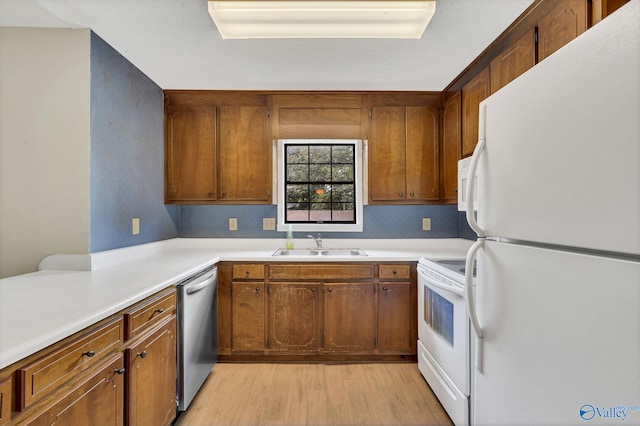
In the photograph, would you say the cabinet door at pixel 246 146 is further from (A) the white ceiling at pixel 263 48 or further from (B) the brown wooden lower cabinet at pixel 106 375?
(B) the brown wooden lower cabinet at pixel 106 375

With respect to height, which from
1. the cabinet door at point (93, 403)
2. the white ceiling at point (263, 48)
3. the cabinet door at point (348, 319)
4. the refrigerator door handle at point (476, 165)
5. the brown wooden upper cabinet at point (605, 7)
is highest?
the white ceiling at point (263, 48)

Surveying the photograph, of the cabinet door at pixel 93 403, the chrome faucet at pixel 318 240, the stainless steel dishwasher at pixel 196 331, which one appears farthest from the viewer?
the chrome faucet at pixel 318 240

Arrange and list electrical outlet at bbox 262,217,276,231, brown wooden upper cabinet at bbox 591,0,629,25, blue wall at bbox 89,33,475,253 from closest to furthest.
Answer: brown wooden upper cabinet at bbox 591,0,629,25 → blue wall at bbox 89,33,475,253 → electrical outlet at bbox 262,217,276,231

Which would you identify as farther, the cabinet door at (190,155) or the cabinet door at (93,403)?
the cabinet door at (190,155)

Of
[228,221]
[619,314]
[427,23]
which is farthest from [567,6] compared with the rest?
[228,221]

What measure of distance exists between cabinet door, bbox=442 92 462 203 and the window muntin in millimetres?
853

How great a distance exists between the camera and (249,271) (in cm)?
255

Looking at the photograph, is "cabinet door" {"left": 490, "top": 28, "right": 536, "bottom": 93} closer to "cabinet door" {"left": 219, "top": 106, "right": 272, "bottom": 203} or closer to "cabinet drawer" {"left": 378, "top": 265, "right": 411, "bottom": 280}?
"cabinet drawer" {"left": 378, "top": 265, "right": 411, "bottom": 280}

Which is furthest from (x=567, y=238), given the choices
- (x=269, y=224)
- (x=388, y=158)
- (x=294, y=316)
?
(x=269, y=224)

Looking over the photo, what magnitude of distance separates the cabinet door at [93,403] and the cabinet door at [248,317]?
126 cm

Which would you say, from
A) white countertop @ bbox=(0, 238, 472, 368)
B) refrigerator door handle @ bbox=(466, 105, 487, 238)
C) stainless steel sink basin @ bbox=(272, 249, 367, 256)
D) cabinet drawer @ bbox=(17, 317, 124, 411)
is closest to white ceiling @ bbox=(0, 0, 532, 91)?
refrigerator door handle @ bbox=(466, 105, 487, 238)

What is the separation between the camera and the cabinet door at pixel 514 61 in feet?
5.53

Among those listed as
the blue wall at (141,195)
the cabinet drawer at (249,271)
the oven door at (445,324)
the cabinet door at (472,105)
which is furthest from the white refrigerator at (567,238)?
the blue wall at (141,195)

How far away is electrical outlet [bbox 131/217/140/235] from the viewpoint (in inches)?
91.4
